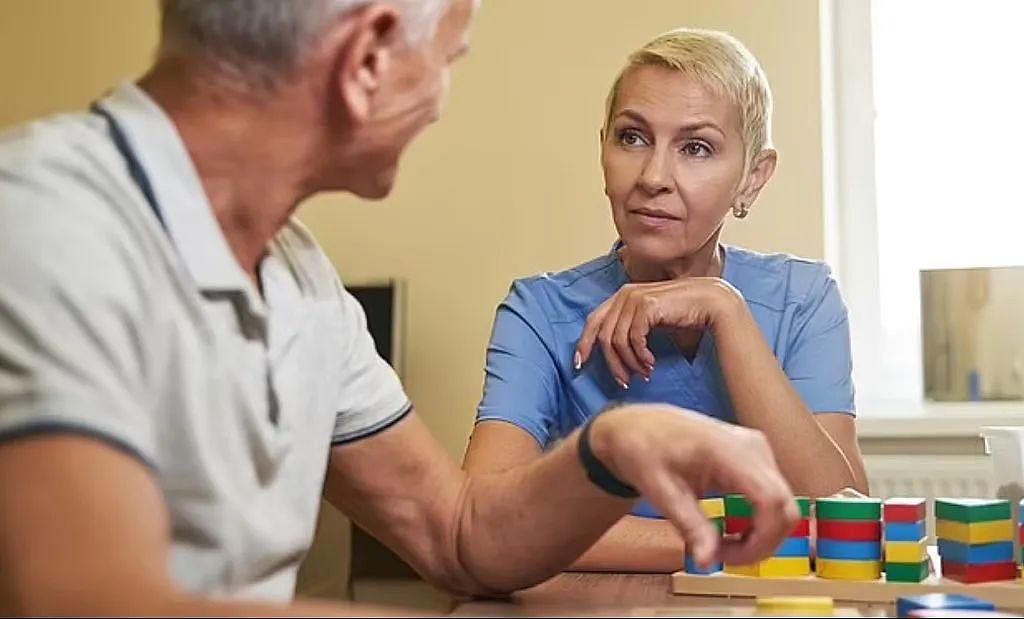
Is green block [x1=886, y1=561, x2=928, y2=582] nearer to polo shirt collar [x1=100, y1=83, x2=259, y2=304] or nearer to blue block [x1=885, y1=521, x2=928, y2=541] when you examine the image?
blue block [x1=885, y1=521, x2=928, y2=541]

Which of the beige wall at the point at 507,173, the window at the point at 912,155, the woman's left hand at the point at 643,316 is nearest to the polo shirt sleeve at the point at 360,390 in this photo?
the woman's left hand at the point at 643,316

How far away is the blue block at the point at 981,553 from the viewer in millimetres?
1197

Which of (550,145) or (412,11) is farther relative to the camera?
(550,145)

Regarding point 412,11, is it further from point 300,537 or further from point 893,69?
point 893,69

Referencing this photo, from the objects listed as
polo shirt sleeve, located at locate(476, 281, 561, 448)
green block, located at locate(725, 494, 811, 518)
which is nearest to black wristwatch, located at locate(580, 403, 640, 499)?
green block, located at locate(725, 494, 811, 518)

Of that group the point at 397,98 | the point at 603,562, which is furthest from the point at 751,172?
the point at 397,98

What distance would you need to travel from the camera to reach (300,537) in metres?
1.00

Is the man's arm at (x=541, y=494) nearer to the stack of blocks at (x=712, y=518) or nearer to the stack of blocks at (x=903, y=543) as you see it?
the stack of blocks at (x=712, y=518)

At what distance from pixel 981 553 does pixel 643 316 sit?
0.59 m

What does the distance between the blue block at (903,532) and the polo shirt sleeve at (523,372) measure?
60 centimetres

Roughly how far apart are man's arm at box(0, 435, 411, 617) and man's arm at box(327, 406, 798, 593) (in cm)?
41

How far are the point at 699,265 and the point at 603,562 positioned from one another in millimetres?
617

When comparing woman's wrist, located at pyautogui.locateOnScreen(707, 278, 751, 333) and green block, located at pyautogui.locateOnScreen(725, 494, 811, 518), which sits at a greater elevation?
woman's wrist, located at pyautogui.locateOnScreen(707, 278, 751, 333)

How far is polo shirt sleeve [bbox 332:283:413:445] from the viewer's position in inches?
46.3
